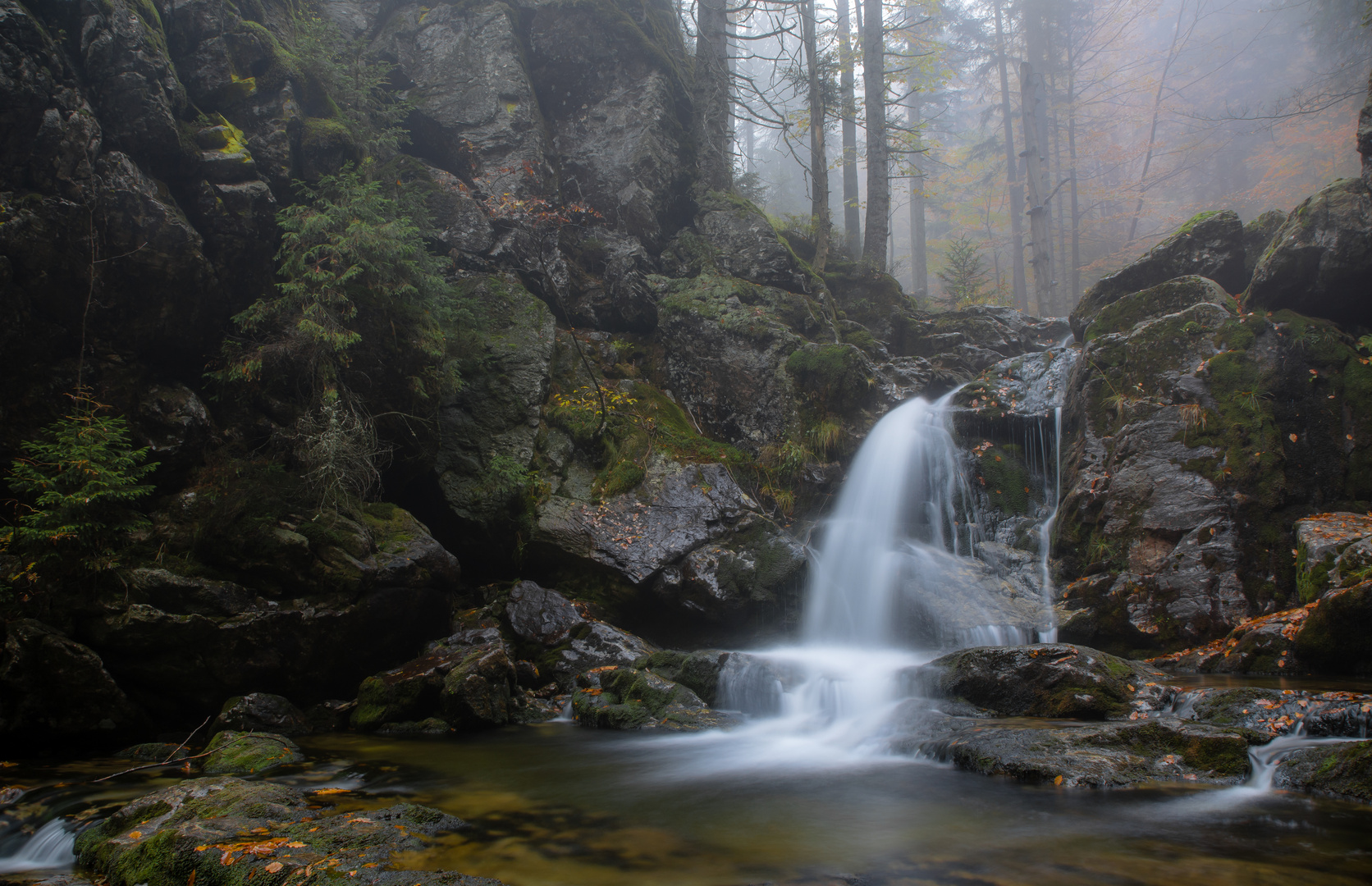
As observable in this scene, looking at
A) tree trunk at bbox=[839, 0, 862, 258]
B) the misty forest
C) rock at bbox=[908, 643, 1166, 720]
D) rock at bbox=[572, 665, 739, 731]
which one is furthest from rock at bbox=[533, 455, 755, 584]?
tree trunk at bbox=[839, 0, 862, 258]

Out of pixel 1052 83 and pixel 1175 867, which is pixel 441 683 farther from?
pixel 1052 83

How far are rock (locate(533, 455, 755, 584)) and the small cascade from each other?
5438mm

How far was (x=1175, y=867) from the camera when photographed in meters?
3.10

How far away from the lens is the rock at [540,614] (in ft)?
27.0

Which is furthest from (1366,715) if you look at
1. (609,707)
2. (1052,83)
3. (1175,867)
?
(1052,83)

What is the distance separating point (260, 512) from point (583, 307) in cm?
680

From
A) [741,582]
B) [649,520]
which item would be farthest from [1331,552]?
[649,520]

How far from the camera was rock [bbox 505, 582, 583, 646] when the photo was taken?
8.23 m

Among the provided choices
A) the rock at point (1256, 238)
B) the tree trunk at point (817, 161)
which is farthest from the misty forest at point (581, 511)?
the tree trunk at point (817, 161)

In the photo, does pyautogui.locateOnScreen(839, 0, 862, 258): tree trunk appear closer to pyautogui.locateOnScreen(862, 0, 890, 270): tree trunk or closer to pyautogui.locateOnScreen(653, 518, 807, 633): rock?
pyautogui.locateOnScreen(862, 0, 890, 270): tree trunk

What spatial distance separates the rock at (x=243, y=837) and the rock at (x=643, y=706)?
2957 millimetres

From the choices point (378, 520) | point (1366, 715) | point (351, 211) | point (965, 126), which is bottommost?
point (1366, 715)

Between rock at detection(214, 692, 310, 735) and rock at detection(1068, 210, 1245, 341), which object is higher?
rock at detection(1068, 210, 1245, 341)

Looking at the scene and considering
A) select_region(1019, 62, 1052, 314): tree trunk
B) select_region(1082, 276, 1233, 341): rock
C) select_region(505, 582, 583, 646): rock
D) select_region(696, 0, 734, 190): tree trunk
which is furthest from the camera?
select_region(1019, 62, 1052, 314): tree trunk
